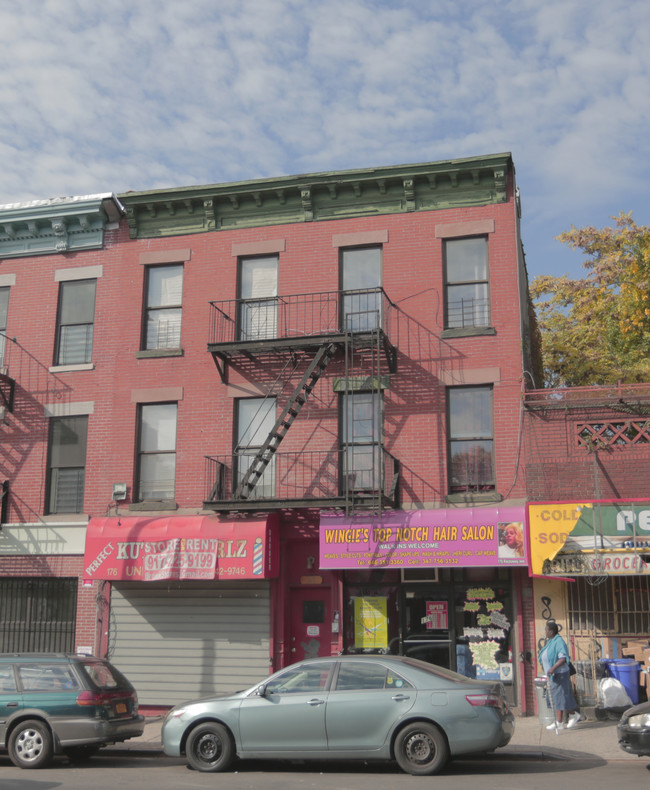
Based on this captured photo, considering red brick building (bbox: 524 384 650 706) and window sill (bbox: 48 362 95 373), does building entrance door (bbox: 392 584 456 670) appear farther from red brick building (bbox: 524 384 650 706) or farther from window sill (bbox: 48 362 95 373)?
window sill (bbox: 48 362 95 373)

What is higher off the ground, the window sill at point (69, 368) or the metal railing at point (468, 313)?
the metal railing at point (468, 313)

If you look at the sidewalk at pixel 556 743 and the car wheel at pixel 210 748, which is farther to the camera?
the sidewalk at pixel 556 743

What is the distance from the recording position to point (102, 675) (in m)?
12.6

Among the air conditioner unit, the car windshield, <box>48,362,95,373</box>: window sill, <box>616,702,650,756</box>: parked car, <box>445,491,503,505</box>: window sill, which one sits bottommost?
<box>616,702,650,756</box>: parked car

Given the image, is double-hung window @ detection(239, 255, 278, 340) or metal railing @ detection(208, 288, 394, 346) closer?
metal railing @ detection(208, 288, 394, 346)

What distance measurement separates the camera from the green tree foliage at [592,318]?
26.7 metres

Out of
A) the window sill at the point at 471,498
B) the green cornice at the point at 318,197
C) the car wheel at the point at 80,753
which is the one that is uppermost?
the green cornice at the point at 318,197

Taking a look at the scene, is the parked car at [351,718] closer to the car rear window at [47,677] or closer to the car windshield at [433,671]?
the car windshield at [433,671]

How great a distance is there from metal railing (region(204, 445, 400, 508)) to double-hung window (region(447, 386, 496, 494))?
3.88 ft

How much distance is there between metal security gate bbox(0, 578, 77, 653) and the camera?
18.0 m

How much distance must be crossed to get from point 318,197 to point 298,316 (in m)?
2.66

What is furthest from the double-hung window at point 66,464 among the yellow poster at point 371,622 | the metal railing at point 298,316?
the yellow poster at point 371,622

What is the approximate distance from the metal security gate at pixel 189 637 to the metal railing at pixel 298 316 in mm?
5126

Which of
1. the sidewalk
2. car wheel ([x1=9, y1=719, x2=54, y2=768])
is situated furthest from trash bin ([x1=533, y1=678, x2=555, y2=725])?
car wheel ([x1=9, y1=719, x2=54, y2=768])
